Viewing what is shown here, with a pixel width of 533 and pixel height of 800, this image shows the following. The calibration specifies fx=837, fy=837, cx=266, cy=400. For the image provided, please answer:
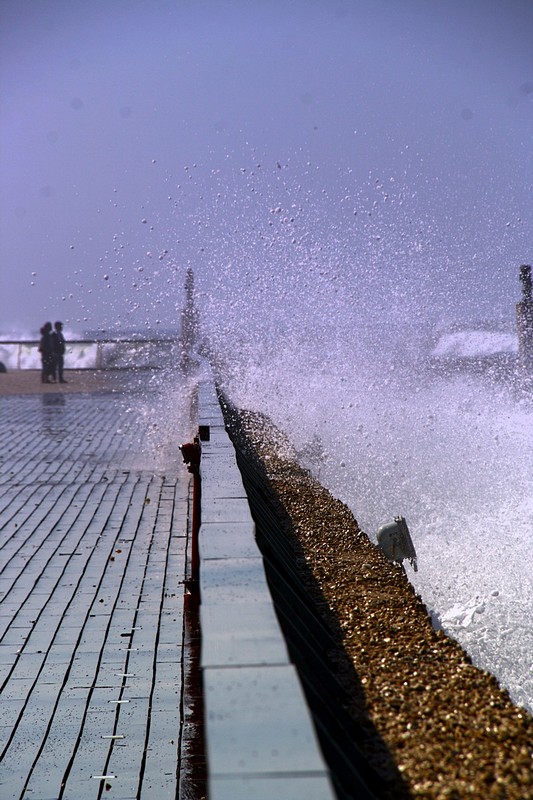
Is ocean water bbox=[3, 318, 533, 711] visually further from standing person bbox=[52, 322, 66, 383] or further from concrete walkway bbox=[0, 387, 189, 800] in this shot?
standing person bbox=[52, 322, 66, 383]

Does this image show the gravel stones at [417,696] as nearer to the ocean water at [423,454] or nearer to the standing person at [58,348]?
the ocean water at [423,454]

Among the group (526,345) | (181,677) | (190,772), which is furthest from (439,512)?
(526,345)

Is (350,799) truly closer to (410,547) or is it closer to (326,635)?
(326,635)

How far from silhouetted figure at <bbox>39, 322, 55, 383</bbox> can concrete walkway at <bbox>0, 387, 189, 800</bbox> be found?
1321 cm

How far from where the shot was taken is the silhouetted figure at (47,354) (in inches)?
928

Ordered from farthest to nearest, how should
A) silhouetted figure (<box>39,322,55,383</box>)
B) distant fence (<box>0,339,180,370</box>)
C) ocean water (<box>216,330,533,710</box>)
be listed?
distant fence (<box>0,339,180,370</box>) < silhouetted figure (<box>39,322,55,383</box>) < ocean water (<box>216,330,533,710</box>)

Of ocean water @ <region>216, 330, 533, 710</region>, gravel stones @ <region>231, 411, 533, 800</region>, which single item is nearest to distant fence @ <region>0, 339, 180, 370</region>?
ocean water @ <region>216, 330, 533, 710</region>

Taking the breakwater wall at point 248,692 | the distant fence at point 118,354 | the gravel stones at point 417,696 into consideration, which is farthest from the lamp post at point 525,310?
the breakwater wall at point 248,692

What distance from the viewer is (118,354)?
30344mm

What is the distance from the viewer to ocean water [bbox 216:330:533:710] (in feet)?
26.0

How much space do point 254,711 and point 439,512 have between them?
10.6 metres

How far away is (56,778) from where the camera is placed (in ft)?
11.5

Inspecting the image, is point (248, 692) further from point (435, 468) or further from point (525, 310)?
point (525, 310)

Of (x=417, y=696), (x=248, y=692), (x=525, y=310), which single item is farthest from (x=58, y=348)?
(x=248, y=692)
